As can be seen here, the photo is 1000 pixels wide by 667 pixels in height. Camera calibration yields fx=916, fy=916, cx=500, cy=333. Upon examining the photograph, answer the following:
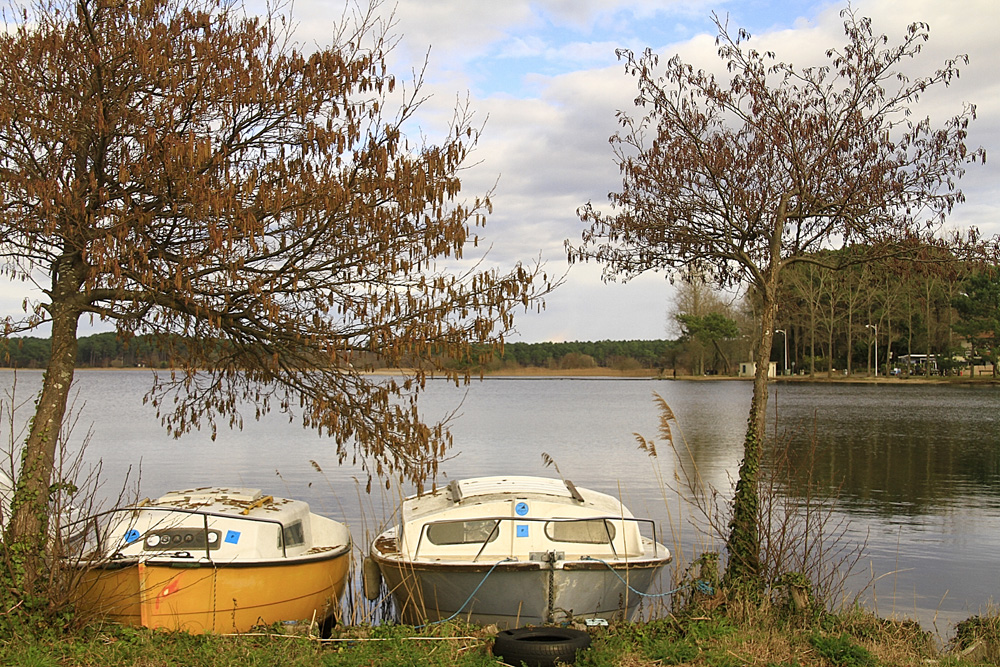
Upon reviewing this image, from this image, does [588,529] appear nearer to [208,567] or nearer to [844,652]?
[844,652]

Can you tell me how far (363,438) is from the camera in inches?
386

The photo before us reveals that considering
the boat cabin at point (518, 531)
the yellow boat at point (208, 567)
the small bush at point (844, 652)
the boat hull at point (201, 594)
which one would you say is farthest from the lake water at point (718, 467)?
the small bush at point (844, 652)

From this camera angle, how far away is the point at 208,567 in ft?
32.5

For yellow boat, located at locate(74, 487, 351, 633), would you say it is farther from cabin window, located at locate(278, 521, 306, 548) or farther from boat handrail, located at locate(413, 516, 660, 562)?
boat handrail, located at locate(413, 516, 660, 562)

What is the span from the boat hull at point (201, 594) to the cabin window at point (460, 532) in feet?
5.03

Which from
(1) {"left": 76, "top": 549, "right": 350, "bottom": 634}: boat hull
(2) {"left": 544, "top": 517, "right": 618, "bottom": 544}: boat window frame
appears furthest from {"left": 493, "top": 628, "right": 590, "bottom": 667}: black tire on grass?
(1) {"left": 76, "top": 549, "right": 350, "bottom": 634}: boat hull

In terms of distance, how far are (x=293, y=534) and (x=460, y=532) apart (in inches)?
83.0

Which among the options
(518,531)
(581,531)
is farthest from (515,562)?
(581,531)

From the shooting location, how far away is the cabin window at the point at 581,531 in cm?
1145

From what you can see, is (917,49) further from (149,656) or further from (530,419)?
(530,419)

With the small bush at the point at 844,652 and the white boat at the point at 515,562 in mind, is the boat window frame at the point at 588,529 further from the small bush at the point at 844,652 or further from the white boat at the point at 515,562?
the small bush at the point at 844,652

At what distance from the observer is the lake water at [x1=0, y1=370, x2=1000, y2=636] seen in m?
15.8

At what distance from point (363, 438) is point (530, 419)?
47840 mm

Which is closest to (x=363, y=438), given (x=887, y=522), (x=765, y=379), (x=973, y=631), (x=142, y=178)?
(x=142, y=178)
